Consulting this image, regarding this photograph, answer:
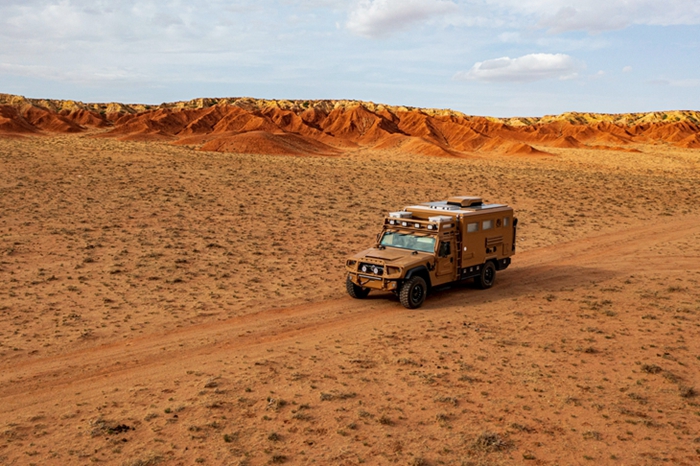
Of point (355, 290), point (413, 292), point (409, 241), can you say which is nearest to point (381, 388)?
point (413, 292)

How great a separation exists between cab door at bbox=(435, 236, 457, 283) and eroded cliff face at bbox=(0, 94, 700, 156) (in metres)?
63.4

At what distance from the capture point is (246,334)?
47.7 feet

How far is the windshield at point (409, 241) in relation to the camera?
16.6 meters

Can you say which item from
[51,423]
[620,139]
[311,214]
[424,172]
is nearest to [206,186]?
[311,214]

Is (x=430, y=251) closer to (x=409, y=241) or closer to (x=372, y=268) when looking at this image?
(x=409, y=241)

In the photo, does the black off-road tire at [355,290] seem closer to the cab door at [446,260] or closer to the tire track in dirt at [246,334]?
the tire track in dirt at [246,334]

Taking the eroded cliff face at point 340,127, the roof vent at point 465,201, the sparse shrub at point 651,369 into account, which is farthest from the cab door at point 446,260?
the eroded cliff face at point 340,127

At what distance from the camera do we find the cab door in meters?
16.6

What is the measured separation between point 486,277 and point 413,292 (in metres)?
3.52

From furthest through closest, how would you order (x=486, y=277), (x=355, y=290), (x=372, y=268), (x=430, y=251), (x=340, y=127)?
(x=340, y=127), (x=486, y=277), (x=355, y=290), (x=430, y=251), (x=372, y=268)

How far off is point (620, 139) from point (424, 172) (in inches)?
3958

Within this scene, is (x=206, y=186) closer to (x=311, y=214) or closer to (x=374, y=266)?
(x=311, y=214)

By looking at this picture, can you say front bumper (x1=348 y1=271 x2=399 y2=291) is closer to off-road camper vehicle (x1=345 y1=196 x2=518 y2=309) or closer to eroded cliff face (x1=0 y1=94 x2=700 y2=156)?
off-road camper vehicle (x1=345 y1=196 x2=518 y2=309)

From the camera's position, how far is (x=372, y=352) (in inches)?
527
